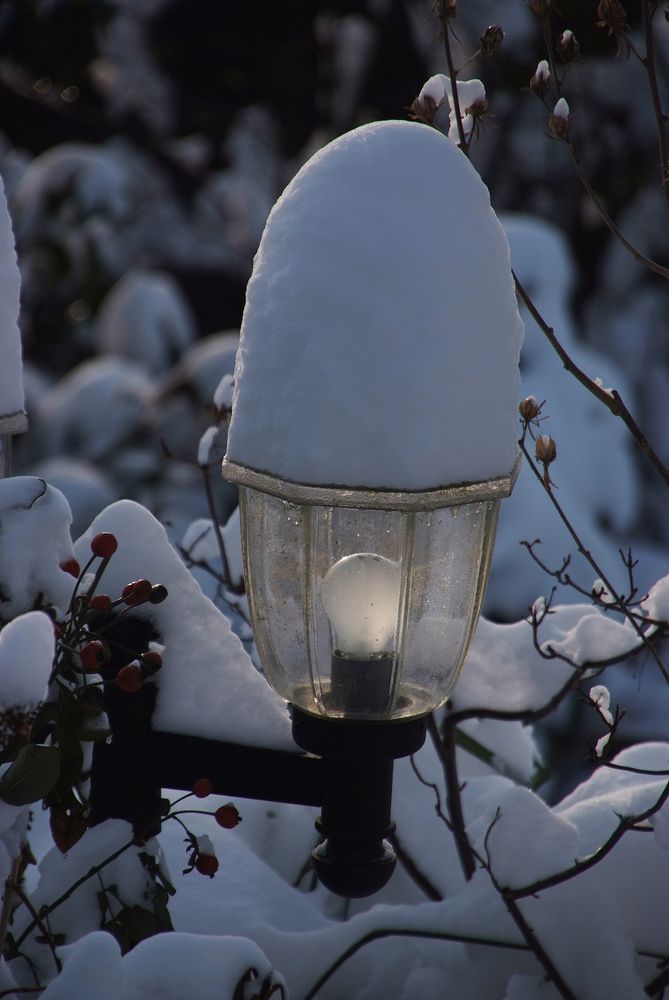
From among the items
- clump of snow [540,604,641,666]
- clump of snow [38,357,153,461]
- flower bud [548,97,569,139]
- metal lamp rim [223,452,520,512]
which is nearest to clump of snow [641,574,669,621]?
clump of snow [540,604,641,666]

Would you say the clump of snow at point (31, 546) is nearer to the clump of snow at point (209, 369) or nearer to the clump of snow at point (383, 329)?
the clump of snow at point (383, 329)

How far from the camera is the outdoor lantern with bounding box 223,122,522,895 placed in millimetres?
943

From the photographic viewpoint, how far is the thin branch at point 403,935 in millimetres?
1238

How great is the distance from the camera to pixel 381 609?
1.06 meters

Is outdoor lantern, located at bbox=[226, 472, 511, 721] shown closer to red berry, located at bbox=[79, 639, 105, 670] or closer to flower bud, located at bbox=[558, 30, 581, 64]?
red berry, located at bbox=[79, 639, 105, 670]

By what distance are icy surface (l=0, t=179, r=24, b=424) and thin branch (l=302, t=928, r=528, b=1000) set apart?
71 centimetres

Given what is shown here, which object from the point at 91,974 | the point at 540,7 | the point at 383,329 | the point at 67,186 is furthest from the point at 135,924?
the point at 67,186

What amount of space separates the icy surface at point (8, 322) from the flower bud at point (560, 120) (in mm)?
664

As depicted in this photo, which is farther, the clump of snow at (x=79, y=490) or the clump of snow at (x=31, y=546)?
the clump of snow at (x=79, y=490)

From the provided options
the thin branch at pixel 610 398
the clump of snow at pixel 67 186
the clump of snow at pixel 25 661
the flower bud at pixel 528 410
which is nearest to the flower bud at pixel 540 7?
the thin branch at pixel 610 398

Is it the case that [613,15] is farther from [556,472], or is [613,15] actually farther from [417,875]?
[556,472]

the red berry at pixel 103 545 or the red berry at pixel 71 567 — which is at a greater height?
A: the red berry at pixel 103 545

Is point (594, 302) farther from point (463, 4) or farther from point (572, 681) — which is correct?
point (572, 681)

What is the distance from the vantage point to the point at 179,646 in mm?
1246
